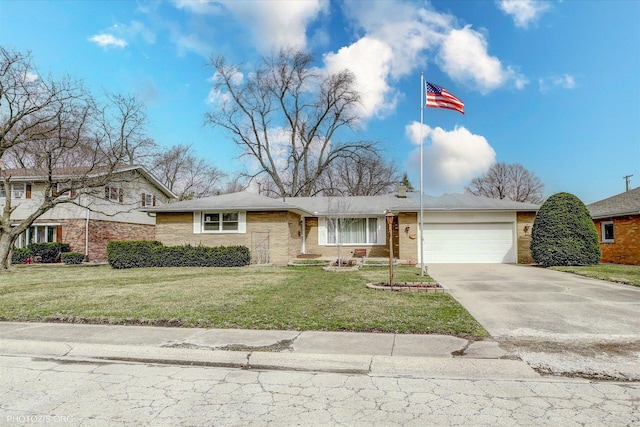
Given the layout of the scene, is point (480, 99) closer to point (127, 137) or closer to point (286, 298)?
point (286, 298)

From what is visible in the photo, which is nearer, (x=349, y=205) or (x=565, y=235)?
(x=565, y=235)

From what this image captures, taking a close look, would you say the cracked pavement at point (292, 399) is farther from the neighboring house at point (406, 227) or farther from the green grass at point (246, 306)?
the neighboring house at point (406, 227)

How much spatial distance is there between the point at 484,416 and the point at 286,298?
5.70m

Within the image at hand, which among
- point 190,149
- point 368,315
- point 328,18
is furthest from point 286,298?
point 190,149

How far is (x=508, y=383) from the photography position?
3.96 m

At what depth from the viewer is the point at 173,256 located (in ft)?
56.6

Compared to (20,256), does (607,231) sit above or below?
above

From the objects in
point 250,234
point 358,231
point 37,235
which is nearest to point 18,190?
point 37,235

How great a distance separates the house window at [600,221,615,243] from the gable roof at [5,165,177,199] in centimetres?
2523

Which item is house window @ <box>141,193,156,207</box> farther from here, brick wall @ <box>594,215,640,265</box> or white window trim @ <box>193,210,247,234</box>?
brick wall @ <box>594,215,640,265</box>

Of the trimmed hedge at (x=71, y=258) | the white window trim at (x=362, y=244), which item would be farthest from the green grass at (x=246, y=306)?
the trimmed hedge at (x=71, y=258)

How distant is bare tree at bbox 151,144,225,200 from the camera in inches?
1556

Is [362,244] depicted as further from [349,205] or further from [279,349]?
[279,349]

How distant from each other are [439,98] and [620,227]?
40.9 feet
